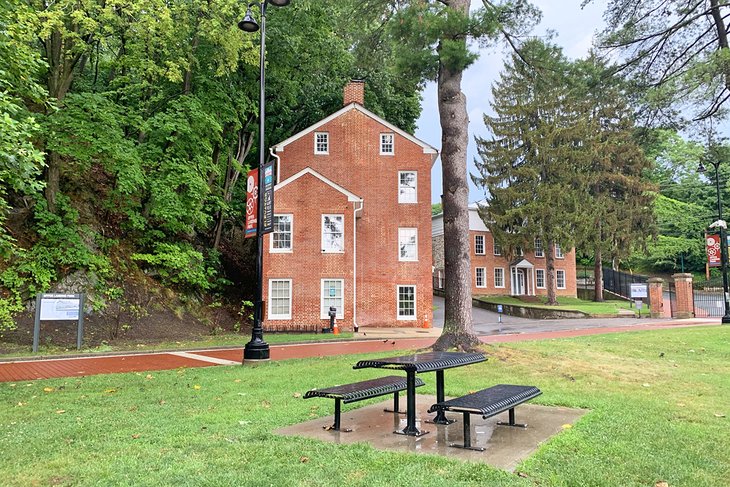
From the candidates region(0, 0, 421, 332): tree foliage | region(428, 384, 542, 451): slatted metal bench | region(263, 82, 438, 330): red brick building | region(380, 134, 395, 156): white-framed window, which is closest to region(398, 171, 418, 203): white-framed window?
region(263, 82, 438, 330): red brick building

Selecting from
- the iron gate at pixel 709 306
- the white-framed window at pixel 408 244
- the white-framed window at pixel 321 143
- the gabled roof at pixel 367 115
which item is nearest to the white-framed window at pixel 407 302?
the white-framed window at pixel 408 244

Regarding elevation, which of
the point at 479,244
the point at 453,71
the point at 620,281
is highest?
the point at 453,71

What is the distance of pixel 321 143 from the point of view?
2655cm

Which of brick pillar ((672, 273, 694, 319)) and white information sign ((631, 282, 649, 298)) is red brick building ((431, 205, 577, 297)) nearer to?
white information sign ((631, 282, 649, 298))

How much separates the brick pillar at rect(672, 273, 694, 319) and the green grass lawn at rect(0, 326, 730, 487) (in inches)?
865

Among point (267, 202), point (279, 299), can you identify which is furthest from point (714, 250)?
point (267, 202)

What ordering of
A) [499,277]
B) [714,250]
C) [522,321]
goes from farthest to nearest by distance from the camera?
[499,277] < [522,321] < [714,250]

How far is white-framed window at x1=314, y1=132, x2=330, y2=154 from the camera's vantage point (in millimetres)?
26453

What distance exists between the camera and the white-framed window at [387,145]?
2628cm

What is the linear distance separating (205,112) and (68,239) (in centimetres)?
712

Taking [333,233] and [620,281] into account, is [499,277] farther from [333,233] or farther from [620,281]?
[333,233]

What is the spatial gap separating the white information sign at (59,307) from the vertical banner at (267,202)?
709 centimetres

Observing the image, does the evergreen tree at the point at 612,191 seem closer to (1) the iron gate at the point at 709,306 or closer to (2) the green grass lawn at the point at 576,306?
(2) the green grass lawn at the point at 576,306

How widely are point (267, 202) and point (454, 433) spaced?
27.5 feet
